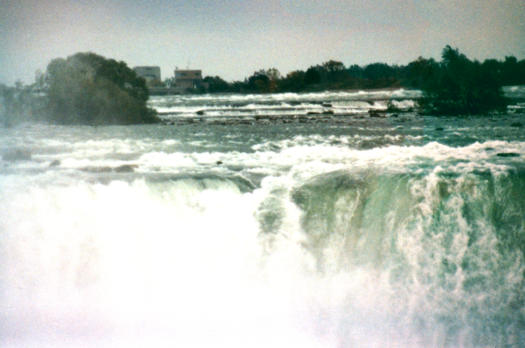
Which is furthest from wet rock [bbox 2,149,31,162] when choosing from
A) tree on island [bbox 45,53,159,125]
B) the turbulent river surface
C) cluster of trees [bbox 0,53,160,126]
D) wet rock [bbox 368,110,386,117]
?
wet rock [bbox 368,110,386,117]

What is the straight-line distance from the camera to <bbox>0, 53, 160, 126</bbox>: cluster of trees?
24.8 feet

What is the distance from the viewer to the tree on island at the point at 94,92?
25.2ft

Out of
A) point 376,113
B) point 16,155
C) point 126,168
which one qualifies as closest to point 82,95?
point 16,155

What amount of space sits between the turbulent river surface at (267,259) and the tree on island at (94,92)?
2436 millimetres

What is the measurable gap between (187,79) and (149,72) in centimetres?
71

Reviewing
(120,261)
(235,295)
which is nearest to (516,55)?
(235,295)

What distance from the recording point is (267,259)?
4.80 metres

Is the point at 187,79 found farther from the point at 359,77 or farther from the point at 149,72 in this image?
the point at 359,77

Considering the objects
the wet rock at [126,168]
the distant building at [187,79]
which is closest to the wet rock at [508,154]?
the distant building at [187,79]

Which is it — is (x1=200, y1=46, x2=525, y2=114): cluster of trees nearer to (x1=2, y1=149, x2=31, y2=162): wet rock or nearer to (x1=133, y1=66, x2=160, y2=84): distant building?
(x1=133, y1=66, x2=160, y2=84): distant building

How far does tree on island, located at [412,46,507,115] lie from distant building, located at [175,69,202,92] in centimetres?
274

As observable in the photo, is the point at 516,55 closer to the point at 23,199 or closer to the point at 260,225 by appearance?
the point at 260,225

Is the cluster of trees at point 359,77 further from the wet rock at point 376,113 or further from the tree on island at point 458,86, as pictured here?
the wet rock at point 376,113

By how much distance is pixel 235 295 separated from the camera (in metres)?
4.84
